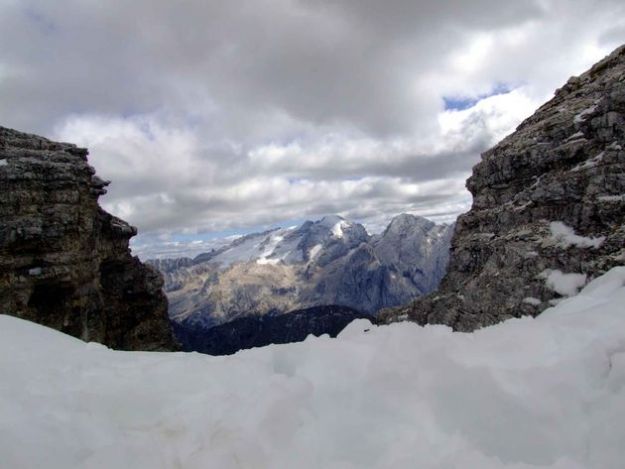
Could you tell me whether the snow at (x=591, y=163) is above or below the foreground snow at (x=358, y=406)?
above

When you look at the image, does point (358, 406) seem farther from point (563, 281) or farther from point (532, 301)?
point (563, 281)

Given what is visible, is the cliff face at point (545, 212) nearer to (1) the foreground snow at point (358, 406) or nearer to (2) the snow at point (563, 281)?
(2) the snow at point (563, 281)

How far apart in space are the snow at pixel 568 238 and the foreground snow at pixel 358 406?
145 ft

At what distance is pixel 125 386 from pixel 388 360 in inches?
205

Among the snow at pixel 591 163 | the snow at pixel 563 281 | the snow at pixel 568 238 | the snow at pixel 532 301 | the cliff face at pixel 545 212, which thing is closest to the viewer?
the snow at pixel 563 281

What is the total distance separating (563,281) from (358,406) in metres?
46.2

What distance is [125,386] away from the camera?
27.7ft

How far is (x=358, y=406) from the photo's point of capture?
7301 mm

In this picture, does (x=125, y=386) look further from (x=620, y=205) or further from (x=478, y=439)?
(x=620, y=205)

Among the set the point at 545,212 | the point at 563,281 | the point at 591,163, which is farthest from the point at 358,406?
the point at 545,212

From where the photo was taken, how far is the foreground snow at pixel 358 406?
20.6ft

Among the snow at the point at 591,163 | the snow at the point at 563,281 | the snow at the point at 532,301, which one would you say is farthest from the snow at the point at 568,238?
the snow at the point at 532,301

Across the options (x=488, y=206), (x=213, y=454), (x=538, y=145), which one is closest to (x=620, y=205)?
(x=538, y=145)

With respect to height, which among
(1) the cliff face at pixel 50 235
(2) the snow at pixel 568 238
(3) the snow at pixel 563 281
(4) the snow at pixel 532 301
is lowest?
(4) the snow at pixel 532 301
